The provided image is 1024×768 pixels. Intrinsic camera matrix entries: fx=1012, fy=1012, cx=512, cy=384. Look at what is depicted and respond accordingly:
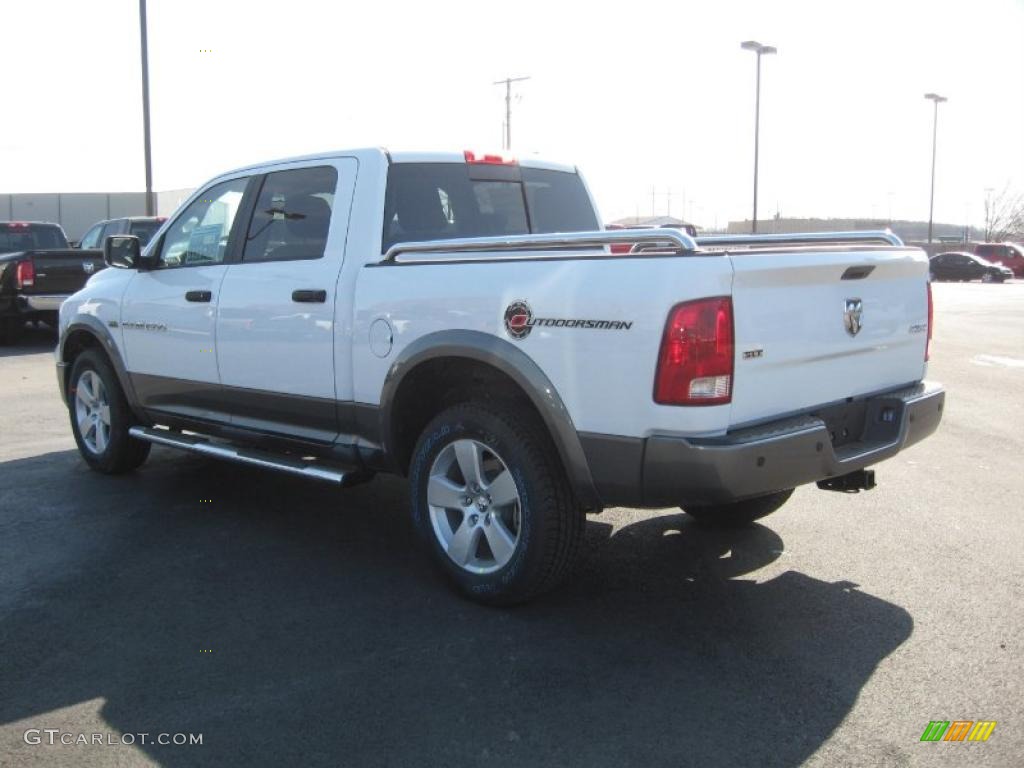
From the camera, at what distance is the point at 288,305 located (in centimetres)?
516

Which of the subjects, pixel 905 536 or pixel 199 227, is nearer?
pixel 905 536

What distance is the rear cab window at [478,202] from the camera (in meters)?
5.21

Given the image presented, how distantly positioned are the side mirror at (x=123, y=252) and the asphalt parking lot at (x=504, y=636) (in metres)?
1.44

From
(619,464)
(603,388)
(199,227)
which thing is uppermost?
(199,227)

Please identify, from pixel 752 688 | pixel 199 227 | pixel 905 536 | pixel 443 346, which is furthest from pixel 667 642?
pixel 199 227

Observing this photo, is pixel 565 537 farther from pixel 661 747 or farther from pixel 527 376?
pixel 661 747

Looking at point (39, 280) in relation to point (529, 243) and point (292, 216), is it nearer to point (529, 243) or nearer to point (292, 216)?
point (292, 216)

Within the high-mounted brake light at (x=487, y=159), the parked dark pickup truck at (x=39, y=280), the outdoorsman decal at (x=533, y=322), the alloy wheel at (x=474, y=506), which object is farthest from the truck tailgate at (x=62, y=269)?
the outdoorsman decal at (x=533, y=322)

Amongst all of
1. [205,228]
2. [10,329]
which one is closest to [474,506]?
[205,228]

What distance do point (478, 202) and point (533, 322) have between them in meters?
1.76

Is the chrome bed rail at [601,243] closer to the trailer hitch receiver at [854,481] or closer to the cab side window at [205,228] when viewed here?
the trailer hitch receiver at [854,481]

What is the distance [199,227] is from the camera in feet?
20.1

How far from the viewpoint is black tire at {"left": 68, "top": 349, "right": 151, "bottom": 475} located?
6.67m

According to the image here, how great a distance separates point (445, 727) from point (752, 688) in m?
1.10
